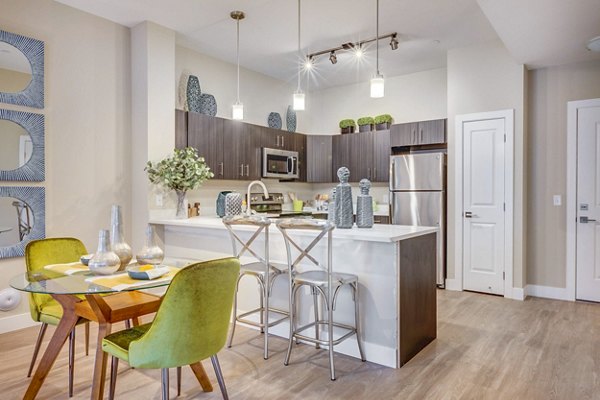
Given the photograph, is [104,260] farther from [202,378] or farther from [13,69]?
[13,69]

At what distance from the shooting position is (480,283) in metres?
4.60

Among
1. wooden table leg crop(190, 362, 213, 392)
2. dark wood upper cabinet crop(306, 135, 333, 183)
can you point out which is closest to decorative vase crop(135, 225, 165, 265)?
wooden table leg crop(190, 362, 213, 392)

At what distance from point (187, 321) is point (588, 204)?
14.3ft

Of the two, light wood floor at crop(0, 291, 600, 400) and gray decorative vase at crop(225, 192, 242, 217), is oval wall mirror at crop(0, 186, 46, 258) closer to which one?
light wood floor at crop(0, 291, 600, 400)

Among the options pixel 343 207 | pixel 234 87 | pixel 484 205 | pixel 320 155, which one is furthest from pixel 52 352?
pixel 320 155

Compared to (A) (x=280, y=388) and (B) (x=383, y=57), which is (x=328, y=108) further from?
(A) (x=280, y=388)

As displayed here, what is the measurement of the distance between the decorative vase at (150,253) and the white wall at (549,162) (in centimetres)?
413

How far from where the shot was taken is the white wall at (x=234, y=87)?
4906mm

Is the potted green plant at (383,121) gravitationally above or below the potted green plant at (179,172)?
above

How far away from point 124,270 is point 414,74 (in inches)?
194

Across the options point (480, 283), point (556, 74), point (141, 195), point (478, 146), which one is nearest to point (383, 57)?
point (478, 146)

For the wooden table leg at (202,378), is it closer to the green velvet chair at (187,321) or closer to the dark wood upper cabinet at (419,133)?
the green velvet chair at (187,321)

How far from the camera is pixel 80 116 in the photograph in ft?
12.4

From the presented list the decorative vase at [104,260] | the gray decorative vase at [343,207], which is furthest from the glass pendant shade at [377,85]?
the decorative vase at [104,260]
